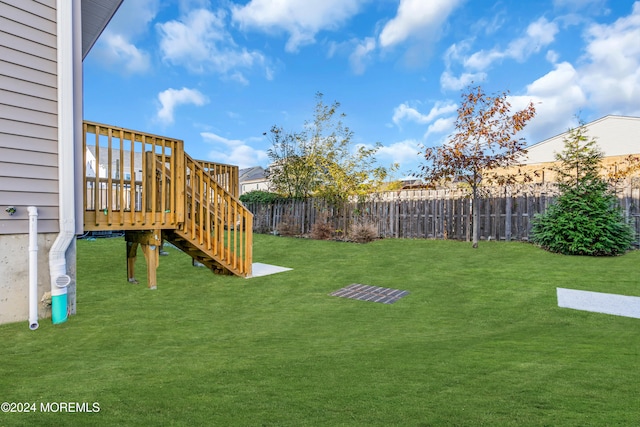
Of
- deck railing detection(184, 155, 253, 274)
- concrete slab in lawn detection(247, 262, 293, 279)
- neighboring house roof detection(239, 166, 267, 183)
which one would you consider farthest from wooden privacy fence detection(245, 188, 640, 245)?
neighboring house roof detection(239, 166, 267, 183)

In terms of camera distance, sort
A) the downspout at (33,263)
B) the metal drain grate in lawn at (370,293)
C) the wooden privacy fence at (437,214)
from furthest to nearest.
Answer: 1. the wooden privacy fence at (437,214)
2. the metal drain grate in lawn at (370,293)
3. the downspout at (33,263)

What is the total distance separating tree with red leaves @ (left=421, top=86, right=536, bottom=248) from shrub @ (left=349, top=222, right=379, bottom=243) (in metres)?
2.90

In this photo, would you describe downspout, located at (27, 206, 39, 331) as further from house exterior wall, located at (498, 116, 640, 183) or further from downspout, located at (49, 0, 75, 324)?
house exterior wall, located at (498, 116, 640, 183)

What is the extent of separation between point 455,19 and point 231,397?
16.3 m

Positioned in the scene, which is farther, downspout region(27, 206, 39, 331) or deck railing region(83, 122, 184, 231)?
deck railing region(83, 122, 184, 231)

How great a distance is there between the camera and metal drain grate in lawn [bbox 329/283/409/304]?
5203 millimetres

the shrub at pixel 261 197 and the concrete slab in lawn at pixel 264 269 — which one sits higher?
the shrub at pixel 261 197

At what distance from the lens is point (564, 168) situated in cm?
949

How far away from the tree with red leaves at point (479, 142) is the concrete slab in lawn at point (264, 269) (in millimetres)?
5939

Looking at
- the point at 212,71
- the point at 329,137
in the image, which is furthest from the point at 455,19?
the point at 212,71

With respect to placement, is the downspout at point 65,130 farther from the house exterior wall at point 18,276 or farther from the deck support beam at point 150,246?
the deck support beam at point 150,246

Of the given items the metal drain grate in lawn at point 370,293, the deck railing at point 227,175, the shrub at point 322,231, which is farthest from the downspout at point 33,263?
the shrub at point 322,231

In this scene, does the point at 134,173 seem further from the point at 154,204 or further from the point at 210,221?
the point at 210,221

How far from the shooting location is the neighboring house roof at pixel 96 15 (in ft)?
17.4
